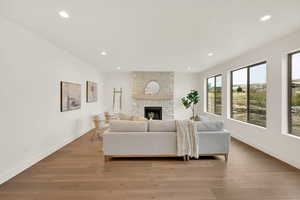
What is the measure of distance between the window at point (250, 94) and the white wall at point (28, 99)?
17.7 feet

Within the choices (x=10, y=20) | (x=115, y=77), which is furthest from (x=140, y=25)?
(x=115, y=77)

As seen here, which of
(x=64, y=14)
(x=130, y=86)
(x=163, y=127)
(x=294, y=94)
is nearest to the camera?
(x=64, y=14)

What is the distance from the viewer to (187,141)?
330 cm

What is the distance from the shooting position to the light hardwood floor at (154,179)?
2195 mm

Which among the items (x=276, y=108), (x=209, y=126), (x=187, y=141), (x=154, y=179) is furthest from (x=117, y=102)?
(x=276, y=108)

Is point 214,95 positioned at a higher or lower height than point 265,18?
lower

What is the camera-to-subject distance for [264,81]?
3.96m

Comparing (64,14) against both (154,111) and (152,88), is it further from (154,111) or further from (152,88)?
(154,111)

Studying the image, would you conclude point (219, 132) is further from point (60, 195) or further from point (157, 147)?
point (60, 195)

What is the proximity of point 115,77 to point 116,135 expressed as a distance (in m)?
5.21

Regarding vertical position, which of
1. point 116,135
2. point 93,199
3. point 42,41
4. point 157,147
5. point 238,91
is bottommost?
point 93,199

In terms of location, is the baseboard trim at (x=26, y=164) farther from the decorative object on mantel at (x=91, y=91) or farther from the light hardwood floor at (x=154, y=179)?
the decorative object on mantel at (x=91, y=91)

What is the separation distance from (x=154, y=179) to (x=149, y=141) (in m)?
0.87

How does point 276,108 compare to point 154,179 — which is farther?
point 276,108
